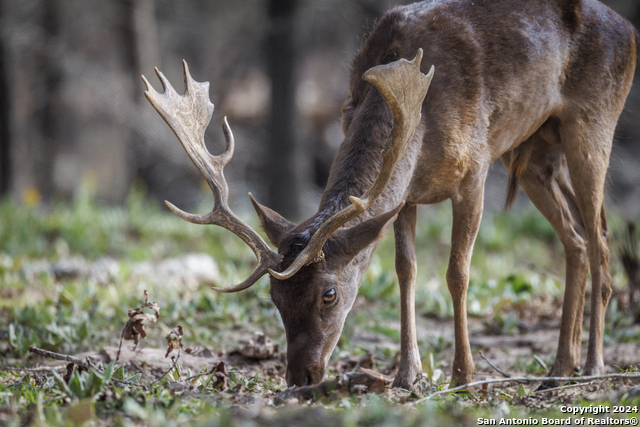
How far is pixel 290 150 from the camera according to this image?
11852mm

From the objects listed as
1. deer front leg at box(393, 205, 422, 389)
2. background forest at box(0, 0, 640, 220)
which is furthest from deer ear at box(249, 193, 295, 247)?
background forest at box(0, 0, 640, 220)

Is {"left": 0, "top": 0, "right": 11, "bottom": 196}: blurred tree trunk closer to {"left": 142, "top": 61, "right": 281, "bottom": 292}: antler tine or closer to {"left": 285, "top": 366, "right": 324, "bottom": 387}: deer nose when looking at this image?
{"left": 142, "top": 61, "right": 281, "bottom": 292}: antler tine

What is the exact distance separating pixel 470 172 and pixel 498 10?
119 cm

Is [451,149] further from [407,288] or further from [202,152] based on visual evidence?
[202,152]

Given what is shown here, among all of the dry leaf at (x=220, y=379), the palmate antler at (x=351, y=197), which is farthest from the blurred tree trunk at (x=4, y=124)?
the dry leaf at (x=220, y=379)

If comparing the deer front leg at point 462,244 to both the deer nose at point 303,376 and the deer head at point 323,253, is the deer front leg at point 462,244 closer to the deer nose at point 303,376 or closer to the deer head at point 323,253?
the deer head at point 323,253

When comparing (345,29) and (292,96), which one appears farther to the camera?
(345,29)

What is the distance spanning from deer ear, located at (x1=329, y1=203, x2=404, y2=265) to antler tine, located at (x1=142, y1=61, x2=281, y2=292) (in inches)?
15.1

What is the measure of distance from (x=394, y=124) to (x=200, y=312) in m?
3.53

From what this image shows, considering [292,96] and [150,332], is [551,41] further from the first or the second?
[292,96]

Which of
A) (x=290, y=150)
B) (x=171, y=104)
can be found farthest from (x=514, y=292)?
(x=290, y=150)

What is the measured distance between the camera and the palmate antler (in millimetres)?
3508

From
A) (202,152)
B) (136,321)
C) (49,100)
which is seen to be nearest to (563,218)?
(202,152)

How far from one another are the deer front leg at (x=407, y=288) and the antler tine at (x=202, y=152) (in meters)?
1.34
